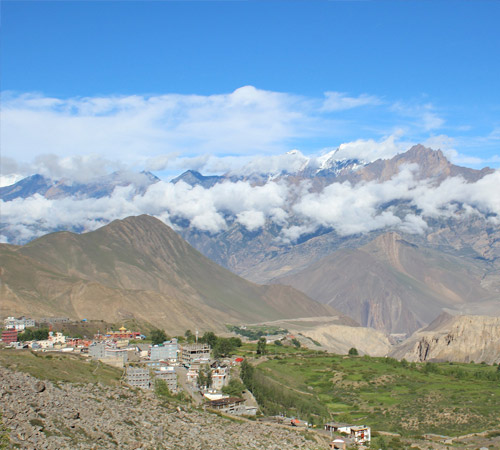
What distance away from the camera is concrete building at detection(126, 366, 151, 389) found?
88.5 metres

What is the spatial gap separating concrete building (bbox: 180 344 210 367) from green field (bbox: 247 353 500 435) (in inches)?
420

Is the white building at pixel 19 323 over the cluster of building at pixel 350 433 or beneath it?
over

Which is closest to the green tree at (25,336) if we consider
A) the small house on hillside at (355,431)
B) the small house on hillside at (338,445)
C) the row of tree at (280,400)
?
the row of tree at (280,400)

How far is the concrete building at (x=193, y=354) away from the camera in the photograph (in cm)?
12455

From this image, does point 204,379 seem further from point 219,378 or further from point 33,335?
point 33,335

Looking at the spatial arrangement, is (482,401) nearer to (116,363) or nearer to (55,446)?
(116,363)

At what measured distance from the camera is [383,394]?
122 m

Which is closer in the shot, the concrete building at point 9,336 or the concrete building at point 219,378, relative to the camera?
the concrete building at point 219,378

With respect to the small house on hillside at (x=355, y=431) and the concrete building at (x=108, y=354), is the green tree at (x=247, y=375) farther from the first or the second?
the small house on hillside at (x=355, y=431)

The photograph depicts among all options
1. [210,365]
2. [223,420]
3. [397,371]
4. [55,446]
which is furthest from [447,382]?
[55,446]

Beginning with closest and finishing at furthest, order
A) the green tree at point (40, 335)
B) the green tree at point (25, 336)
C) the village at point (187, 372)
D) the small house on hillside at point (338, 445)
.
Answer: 1. the small house on hillside at point (338, 445)
2. the village at point (187, 372)
3. the green tree at point (25, 336)
4. the green tree at point (40, 335)

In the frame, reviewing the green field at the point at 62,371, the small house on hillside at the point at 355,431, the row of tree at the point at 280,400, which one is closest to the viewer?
the green field at the point at 62,371

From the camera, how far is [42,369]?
75.8m

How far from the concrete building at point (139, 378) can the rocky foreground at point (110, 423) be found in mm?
13624
